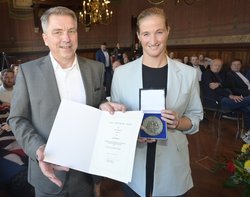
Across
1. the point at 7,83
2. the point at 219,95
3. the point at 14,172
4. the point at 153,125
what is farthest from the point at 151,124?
the point at 219,95

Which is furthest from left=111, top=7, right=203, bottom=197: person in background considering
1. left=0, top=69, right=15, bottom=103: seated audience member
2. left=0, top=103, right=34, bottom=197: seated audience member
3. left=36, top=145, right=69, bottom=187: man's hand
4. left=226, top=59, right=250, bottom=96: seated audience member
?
left=226, top=59, right=250, bottom=96: seated audience member

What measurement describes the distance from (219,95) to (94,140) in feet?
11.8

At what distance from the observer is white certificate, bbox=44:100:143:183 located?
107 cm

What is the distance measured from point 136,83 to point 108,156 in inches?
19.0

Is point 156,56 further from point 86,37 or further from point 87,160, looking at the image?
point 86,37

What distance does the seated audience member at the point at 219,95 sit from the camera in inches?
152

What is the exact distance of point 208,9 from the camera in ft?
24.9

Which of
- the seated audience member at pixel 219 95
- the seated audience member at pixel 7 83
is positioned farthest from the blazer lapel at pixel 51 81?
the seated audience member at pixel 219 95

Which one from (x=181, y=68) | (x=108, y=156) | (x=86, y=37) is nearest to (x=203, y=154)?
(x=181, y=68)

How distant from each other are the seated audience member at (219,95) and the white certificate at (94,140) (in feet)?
10.8

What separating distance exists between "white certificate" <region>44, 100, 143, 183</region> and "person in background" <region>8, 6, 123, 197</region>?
0.19 ft

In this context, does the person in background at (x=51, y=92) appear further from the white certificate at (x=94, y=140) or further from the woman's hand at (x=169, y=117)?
the woman's hand at (x=169, y=117)

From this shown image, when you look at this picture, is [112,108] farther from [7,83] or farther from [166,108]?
[7,83]

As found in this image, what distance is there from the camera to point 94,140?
1.13m
